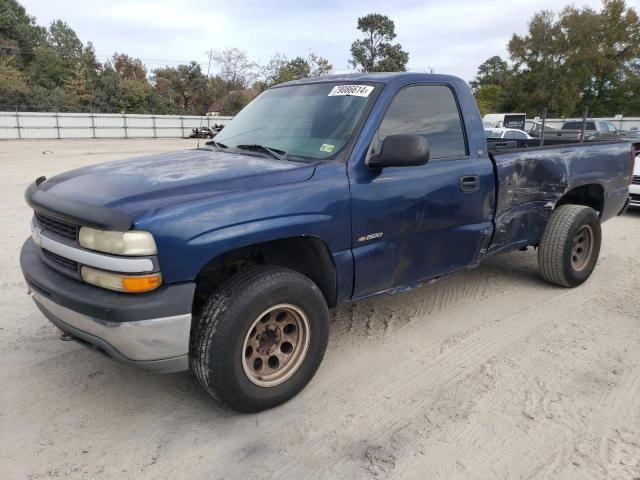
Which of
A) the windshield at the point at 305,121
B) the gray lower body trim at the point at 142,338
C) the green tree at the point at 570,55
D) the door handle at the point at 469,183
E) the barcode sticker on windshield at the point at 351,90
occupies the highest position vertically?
the green tree at the point at 570,55

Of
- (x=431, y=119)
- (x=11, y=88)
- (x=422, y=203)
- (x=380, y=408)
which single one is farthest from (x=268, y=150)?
(x=11, y=88)

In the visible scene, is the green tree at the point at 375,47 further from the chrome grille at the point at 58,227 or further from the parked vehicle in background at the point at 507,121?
the chrome grille at the point at 58,227

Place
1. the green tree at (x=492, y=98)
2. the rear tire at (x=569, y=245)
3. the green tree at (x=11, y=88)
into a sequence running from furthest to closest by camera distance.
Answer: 1. the green tree at (x=492, y=98)
2. the green tree at (x=11, y=88)
3. the rear tire at (x=569, y=245)

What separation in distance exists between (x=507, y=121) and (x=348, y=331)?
23918 millimetres

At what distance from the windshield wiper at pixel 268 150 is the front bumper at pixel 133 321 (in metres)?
1.11

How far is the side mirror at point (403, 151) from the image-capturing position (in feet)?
9.39

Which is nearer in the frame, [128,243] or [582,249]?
[128,243]

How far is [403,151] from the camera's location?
9.38 ft

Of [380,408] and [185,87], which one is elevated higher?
[185,87]

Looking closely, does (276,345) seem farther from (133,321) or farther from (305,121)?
(305,121)

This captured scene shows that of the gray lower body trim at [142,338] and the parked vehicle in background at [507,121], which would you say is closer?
the gray lower body trim at [142,338]

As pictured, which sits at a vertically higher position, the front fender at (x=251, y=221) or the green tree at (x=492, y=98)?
the green tree at (x=492, y=98)

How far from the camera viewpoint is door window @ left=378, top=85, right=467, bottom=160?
331cm

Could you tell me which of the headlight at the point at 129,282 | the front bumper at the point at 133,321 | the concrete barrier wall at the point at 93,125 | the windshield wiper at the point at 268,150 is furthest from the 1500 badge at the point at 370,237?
the concrete barrier wall at the point at 93,125
